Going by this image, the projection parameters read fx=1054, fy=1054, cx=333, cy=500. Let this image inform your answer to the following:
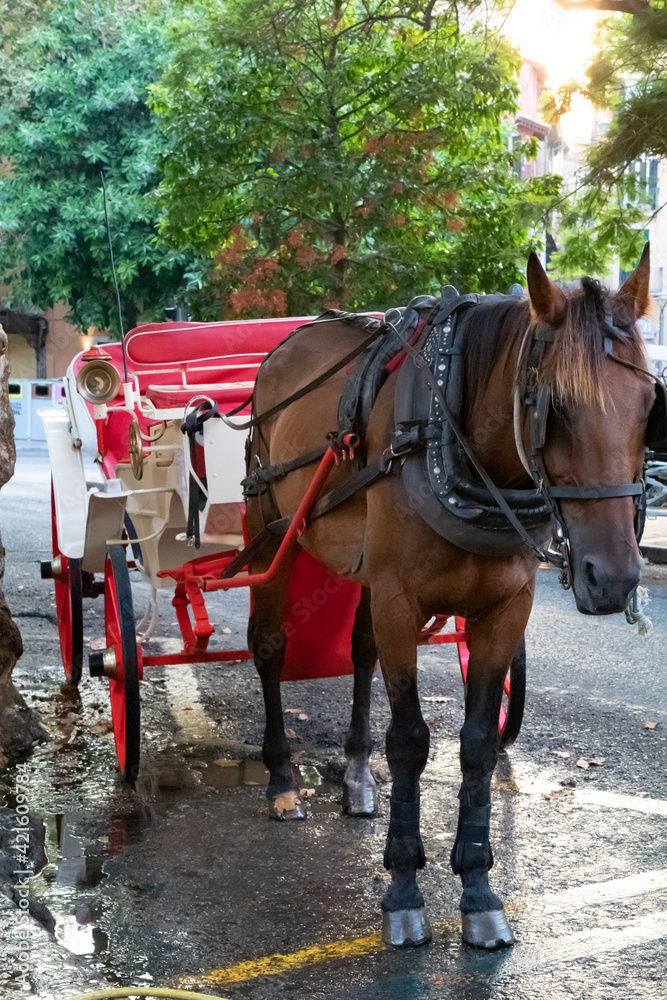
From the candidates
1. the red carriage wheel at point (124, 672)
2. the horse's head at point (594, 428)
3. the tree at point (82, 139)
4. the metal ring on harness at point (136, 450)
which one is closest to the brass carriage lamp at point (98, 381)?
the metal ring on harness at point (136, 450)

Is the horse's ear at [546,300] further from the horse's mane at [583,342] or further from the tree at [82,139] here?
the tree at [82,139]

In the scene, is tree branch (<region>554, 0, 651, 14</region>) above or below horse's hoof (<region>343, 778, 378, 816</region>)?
above

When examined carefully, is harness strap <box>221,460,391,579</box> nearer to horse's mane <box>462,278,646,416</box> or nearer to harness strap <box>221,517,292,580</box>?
harness strap <box>221,517,292,580</box>

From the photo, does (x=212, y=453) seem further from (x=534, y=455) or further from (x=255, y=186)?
(x=255, y=186)

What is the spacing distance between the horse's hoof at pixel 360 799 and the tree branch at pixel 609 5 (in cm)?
720

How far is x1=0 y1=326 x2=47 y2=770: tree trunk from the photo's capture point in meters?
4.76

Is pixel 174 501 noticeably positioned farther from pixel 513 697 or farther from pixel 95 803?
pixel 513 697

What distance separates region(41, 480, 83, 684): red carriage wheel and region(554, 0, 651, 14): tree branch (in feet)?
20.6

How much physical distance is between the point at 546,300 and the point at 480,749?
1.42 m

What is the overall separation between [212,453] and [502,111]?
224 inches

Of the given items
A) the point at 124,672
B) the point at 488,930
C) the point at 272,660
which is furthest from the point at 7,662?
the point at 488,930

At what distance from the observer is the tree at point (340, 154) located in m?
8.72


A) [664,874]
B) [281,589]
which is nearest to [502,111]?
[281,589]

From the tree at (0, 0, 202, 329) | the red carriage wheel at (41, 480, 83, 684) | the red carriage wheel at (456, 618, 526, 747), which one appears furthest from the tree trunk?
the tree at (0, 0, 202, 329)
